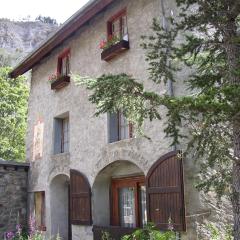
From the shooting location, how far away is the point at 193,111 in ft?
13.9

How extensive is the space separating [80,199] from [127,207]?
1.40 m

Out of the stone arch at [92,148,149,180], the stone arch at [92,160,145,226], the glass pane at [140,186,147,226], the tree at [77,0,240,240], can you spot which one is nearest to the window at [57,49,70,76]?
the stone arch at [92,148,149,180]

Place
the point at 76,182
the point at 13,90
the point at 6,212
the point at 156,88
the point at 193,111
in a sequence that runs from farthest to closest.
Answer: the point at 13,90 → the point at 6,212 → the point at 76,182 → the point at 156,88 → the point at 193,111

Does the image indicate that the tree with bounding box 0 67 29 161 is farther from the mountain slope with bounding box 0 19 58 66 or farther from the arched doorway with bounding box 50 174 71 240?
the mountain slope with bounding box 0 19 58 66

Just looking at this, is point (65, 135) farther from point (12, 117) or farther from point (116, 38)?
point (12, 117)

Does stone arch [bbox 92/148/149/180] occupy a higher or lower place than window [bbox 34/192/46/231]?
higher

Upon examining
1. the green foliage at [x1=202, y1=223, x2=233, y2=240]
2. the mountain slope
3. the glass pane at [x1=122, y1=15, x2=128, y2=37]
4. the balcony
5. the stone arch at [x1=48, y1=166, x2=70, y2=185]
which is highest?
the mountain slope

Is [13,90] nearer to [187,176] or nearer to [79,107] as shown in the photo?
[79,107]

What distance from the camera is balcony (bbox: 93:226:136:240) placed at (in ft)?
29.7

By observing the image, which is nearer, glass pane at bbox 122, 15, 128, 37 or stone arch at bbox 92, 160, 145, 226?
stone arch at bbox 92, 160, 145, 226

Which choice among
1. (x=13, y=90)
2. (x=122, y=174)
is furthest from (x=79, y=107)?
(x=13, y=90)

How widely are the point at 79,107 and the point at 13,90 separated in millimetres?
10630

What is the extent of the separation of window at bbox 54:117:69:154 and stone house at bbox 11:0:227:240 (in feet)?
0.10

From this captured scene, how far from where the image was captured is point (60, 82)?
469 inches
